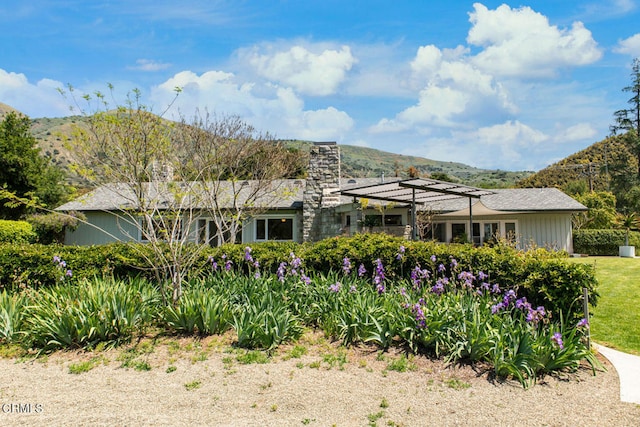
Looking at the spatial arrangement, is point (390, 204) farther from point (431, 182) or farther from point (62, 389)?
point (62, 389)

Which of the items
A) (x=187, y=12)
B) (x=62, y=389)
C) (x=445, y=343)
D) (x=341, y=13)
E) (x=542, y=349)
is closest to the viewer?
(x=62, y=389)

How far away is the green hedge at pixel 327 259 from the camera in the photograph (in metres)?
6.12

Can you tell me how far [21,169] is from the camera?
22.3 m

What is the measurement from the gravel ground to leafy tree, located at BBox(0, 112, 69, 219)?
68.9 feet

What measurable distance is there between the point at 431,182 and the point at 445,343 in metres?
7.55

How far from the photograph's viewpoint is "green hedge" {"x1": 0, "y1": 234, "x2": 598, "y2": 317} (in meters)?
6.12

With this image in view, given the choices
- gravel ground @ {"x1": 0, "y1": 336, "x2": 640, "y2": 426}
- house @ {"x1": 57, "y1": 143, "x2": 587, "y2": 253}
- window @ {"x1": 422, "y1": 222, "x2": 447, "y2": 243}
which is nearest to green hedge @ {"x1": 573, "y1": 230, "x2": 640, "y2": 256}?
house @ {"x1": 57, "y1": 143, "x2": 587, "y2": 253}

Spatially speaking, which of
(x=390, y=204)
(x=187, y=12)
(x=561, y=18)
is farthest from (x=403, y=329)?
(x=390, y=204)

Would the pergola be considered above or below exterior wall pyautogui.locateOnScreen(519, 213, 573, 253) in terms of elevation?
above

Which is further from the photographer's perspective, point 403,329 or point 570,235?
point 570,235

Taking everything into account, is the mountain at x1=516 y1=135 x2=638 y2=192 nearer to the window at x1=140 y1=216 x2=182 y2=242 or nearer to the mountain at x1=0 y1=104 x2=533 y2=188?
the mountain at x1=0 y1=104 x2=533 y2=188

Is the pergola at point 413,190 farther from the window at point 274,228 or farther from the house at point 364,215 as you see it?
the window at point 274,228

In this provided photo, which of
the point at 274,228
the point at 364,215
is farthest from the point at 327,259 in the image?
the point at 274,228

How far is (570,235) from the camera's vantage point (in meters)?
20.3
